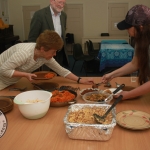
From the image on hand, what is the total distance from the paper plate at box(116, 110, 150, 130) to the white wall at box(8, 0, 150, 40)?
21.9 ft

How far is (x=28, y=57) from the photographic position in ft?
5.51

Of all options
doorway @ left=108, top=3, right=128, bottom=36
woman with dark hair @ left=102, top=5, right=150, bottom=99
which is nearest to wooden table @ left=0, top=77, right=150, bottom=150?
woman with dark hair @ left=102, top=5, right=150, bottom=99

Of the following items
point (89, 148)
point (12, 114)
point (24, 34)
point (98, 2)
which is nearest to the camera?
point (89, 148)

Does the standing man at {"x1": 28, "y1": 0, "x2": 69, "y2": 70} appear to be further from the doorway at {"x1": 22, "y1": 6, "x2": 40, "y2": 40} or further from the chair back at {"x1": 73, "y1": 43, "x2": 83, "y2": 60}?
the doorway at {"x1": 22, "y1": 6, "x2": 40, "y2": 40}

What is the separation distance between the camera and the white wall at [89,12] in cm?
739

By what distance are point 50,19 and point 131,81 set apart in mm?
1439

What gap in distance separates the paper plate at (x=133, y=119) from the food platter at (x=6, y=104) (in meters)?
0.67

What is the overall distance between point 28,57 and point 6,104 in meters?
0.48

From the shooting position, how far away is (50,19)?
8.98 ft

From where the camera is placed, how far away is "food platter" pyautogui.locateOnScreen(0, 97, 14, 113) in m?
1.28

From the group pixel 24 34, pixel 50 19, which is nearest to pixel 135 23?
pixel 50 19

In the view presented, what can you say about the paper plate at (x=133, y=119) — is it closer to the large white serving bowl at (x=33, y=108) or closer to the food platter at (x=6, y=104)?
the large white serving bowl at (x=33, y=108)

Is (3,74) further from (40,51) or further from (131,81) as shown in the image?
(131,81)

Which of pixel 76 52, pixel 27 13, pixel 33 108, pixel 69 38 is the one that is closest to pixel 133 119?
pixel 33 108
